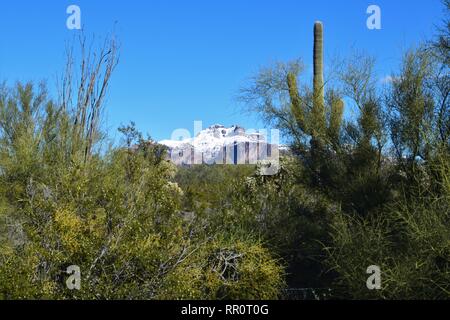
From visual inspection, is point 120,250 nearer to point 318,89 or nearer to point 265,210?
point 265,210

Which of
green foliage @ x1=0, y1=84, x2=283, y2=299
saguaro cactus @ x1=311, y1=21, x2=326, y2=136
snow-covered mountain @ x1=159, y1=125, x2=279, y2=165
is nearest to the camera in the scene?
green foliage @ x1=0, y1=84, x2=283, y2=299

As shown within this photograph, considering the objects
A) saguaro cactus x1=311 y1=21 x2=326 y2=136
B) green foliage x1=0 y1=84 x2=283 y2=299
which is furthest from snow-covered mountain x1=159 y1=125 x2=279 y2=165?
green foliage x1=0 y1=84 x2=283 y2=299

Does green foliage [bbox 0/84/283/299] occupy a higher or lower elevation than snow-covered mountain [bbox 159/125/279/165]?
lower

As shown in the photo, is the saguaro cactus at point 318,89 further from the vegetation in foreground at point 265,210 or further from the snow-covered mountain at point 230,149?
the snow-covered mountain at point 230,149

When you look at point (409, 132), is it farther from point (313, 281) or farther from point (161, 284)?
point (161, 284)

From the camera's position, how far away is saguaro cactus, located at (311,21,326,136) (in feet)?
35.7

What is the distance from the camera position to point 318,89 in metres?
11.5

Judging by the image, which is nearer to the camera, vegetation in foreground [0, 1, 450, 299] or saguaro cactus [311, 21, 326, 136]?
vegetation in foreground [0, 1, 450, 299]

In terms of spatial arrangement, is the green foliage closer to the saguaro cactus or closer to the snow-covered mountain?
the saguaro cactus

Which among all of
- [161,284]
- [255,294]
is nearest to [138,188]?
[161,284]

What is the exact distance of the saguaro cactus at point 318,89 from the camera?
10867 mm

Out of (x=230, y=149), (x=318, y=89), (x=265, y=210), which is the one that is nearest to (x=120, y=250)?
(x=265, y=210)

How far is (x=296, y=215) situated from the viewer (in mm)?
10508
